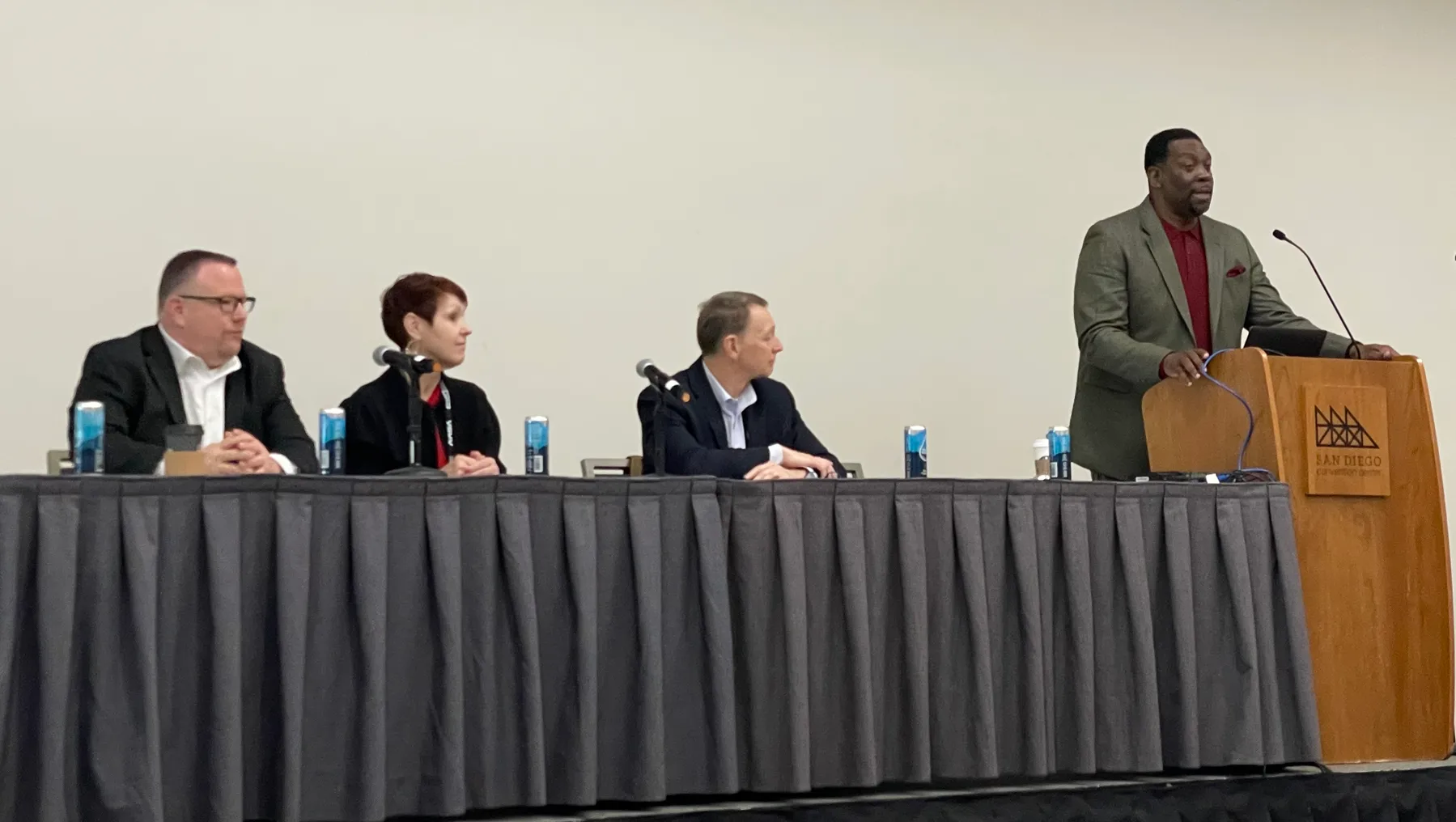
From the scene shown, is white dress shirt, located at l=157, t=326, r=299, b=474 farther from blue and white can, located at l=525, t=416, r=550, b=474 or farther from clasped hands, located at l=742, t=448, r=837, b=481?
clasped hands, located at l=742, t=448, r=837, b=481

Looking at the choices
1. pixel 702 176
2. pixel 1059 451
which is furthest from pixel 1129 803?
pixel 702 176

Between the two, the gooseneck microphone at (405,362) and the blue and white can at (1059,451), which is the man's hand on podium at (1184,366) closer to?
the blue and white can at (1059,451)

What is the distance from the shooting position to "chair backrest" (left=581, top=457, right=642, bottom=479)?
3674 mm

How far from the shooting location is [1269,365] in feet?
10.6

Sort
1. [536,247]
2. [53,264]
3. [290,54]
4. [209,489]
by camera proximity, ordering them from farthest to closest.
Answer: [536,247]
[290,54]
[53,264]
[209,489]

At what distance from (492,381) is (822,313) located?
1.12 meters

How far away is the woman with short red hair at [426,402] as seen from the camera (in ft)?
11.0

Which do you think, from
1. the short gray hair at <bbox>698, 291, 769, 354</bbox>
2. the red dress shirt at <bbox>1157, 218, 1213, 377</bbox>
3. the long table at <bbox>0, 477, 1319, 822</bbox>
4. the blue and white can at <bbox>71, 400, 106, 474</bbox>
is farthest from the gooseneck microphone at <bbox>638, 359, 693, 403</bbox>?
the red dress shirt at <bbox>1157, 218, 1213, 377</bbox>

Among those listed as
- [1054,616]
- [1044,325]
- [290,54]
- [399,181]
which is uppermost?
[290,54]

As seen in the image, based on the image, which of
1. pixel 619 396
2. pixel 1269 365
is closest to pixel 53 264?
pixel 619 396

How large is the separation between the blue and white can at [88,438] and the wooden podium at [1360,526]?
7.23 ft

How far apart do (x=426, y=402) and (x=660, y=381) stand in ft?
2.13

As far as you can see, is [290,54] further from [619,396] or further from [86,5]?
[619,396]

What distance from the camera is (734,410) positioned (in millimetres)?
3672
